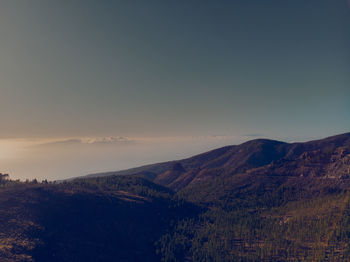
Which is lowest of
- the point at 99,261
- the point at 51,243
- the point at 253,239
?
the point at 253,239

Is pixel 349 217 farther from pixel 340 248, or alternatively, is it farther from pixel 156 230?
pixel 156 230

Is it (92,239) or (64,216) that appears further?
(64,216)

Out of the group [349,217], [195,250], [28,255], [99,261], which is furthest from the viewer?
[349,217]

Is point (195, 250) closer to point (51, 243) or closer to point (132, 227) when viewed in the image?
point (132, 227)

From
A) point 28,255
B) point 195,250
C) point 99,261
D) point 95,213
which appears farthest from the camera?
point 95,213

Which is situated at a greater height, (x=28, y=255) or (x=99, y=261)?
(x=28, y=255)

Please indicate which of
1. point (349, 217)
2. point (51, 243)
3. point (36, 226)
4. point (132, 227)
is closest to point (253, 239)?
point (349, 217)

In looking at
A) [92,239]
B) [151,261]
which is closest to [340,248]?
[151,261]

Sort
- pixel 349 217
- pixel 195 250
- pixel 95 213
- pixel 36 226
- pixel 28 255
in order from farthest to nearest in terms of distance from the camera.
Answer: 1. pixel 95 213
2. pixel 349 217
3. pixel 195 250
4. pixel 36 226
5. pixel 28 255

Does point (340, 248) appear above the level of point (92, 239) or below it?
below
